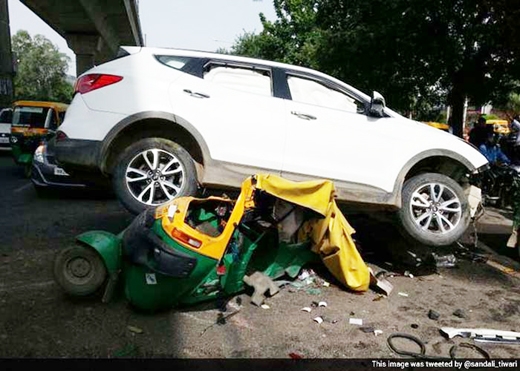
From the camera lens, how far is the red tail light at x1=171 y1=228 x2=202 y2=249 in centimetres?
416

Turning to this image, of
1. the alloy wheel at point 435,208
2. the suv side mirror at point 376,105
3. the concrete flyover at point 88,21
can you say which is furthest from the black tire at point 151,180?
the concrete flyover at point 88,21

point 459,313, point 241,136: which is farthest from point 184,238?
point 459,313

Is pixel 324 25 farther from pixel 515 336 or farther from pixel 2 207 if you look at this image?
pixel 515 336

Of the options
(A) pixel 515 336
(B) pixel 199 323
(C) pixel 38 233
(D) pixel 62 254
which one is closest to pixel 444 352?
(A) pixel 515 336

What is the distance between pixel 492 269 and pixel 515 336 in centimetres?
225

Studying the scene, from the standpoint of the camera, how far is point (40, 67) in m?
66.0

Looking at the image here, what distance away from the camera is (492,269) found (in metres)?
6.52

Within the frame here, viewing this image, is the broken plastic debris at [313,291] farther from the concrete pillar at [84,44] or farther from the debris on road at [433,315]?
the concrete pillar at [84,44]

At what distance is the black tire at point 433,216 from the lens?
5.75 m

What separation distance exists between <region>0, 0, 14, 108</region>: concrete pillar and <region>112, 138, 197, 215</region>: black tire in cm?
2550

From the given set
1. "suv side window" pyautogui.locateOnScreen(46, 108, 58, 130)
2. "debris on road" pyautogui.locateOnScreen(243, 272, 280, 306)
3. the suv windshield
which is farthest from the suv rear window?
the suv windshield

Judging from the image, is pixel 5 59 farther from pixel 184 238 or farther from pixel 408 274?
pixel 184 238

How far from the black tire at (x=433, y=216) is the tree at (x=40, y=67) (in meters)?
60.6

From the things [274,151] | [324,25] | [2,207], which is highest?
[324,25]
